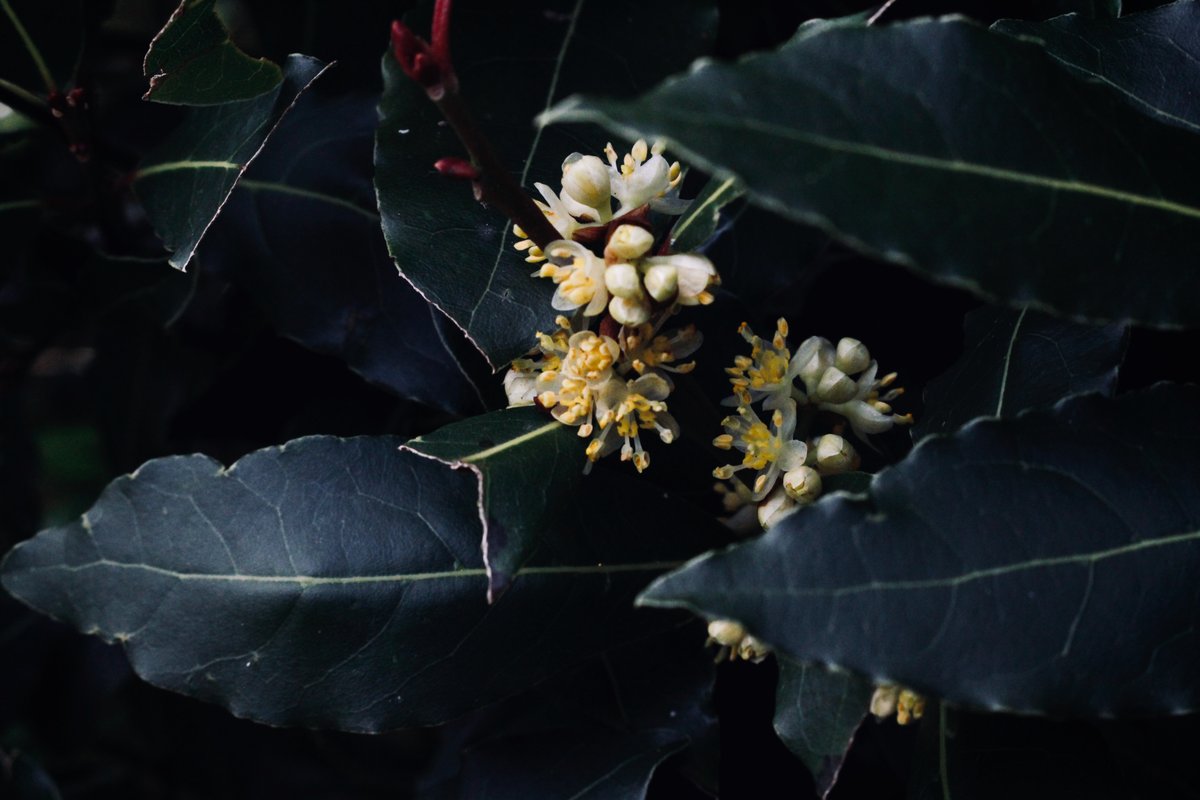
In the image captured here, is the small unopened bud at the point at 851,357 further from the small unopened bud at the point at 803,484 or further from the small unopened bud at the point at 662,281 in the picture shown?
the small unopened bud at the point at 662,281

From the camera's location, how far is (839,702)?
33.6 inches

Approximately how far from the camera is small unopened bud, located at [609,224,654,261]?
81cm

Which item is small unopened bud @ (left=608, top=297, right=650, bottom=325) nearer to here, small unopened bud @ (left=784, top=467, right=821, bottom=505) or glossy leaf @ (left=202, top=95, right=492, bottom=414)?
small unopened bud @ (left=784, top=467, right=821, bottom=505)

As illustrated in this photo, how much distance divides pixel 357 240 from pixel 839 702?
67 cm

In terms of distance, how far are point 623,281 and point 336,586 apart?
0.35 meters

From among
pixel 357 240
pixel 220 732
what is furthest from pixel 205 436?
pixel 220 732

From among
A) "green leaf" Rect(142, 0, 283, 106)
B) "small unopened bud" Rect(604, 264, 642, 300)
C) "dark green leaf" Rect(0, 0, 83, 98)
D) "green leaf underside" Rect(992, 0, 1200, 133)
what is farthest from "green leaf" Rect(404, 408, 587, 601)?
"dark green leaf" Rect(0, 0, 83, 98)

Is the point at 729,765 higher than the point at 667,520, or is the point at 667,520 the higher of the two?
the point at 667,520

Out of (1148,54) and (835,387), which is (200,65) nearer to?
(835,387)

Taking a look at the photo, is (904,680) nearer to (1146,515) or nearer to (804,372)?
(1146,515)

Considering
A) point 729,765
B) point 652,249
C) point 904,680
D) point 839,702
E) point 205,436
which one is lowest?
point 729,765

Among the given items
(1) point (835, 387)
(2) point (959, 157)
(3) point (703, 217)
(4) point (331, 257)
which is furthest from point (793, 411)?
(4) point (331, 257)

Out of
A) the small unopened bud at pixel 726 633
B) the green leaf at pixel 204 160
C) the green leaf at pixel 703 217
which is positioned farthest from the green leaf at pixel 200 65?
the small unopened bud at pixel 726 633

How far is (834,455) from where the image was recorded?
0.92 m
